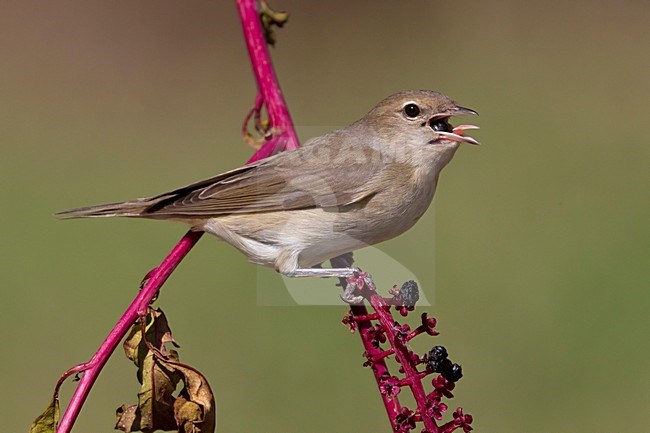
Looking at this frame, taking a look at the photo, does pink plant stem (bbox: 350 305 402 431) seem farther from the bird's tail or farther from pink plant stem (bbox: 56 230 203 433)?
the bird's tail

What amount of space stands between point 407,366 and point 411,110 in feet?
3.68

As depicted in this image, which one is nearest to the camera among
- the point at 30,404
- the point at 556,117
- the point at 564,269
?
the point at 30,404

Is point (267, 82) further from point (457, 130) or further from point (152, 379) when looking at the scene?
point (152, 379)

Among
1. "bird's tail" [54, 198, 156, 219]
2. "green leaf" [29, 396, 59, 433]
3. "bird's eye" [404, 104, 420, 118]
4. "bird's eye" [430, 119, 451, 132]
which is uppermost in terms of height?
"bird's eye" [404, 104, 420, 118]

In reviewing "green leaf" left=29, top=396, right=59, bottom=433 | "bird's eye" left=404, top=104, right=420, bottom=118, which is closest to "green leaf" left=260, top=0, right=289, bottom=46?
"bird's eye" left=404, top=104, right=420, bottom=118

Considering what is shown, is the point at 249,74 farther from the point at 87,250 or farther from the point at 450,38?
the point at 87,250

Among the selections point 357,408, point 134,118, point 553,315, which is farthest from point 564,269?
point 134,118

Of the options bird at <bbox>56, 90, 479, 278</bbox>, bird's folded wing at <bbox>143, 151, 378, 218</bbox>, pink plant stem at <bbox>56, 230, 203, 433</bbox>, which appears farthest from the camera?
bird's folded wing at <bbox>143, 151, 378, 218</bbox>

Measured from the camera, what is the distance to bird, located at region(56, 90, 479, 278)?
10.7 ft

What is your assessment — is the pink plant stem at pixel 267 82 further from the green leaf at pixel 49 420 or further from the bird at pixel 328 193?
the green leaf at pixel 49 420

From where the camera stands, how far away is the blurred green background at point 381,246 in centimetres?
602

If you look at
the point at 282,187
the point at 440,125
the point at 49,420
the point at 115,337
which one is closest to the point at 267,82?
the point at 282,187

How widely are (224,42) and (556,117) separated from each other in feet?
12.4

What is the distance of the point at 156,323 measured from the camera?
2.60 metres
